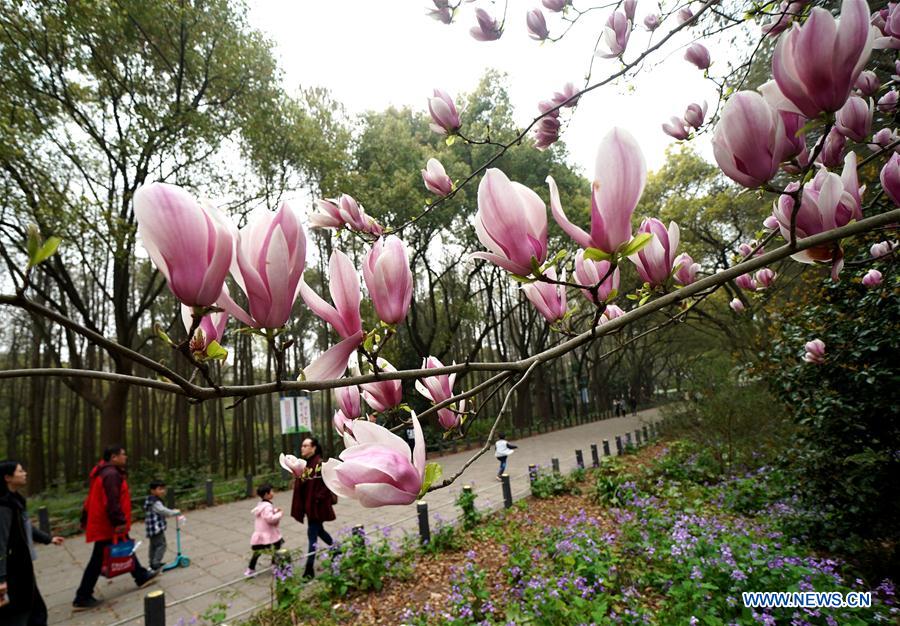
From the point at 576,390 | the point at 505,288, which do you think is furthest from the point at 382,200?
the point at 576,390

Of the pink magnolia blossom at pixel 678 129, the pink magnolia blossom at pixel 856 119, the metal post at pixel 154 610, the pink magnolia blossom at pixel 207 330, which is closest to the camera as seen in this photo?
the pink magnolia blossom at pixel 207 330

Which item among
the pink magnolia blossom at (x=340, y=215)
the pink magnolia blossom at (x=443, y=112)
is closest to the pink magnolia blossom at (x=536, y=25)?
the pink magnolia blossom at (x=443, y=112)

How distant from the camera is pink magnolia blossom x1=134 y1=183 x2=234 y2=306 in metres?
0.60

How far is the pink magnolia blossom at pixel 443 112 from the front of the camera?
5.55ft

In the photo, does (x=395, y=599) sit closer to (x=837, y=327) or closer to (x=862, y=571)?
(x=862, y=571)

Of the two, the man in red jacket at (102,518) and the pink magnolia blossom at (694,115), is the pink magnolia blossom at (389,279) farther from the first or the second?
the man in red jacket at (102,518)


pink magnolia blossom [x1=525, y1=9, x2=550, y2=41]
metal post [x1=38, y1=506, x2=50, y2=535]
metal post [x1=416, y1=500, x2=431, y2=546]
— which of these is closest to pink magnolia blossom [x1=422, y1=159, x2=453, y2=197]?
pink magnolia blossom [x1=525, y1=9, x2=550, y2=41]

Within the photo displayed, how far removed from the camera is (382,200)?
11.5 metres

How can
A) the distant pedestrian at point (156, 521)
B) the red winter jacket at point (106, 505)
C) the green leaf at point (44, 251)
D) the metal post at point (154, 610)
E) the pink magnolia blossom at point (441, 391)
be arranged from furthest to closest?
the distant pedestrian at point (156, 521), the red winter jacket at point (106, 505), the metal post at point (154, 610), the pink magnolia blossom at point (441, 391), the green leaf at point (44, 251)

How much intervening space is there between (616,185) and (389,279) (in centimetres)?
42

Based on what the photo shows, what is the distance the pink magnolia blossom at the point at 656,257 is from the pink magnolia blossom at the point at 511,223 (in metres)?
0.37

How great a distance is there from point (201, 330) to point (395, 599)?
4582mm

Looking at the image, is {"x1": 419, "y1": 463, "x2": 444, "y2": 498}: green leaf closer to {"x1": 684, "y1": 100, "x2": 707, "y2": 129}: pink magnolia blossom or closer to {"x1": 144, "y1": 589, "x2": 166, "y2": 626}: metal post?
{"x1": 684, "y1": 100, "x2": 707, "y2": 129}: pink magnolia blossom

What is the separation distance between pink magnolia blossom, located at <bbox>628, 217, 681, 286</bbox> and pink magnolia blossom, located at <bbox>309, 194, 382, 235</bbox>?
0.99 metres
